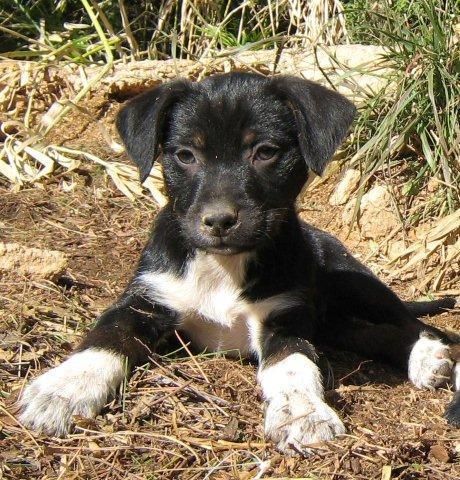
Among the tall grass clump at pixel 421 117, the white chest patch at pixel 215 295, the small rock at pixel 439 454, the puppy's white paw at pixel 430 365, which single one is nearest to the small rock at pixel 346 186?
Result: the tall grass clump at pixel 421 117

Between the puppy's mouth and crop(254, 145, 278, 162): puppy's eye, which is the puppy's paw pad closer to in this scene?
the puppy's mouth

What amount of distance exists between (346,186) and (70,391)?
3.75m

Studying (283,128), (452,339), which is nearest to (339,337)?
(452,339)

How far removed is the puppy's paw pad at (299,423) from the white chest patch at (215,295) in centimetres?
79

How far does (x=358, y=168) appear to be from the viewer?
7.28 m

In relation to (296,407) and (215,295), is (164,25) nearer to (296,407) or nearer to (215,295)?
(215,295)

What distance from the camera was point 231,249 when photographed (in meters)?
4.34

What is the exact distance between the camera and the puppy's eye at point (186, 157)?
4.60m

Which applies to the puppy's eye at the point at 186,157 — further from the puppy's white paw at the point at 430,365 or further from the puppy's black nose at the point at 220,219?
the puppy's white paw at the point at 430,365

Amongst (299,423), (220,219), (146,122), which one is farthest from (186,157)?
(299,423)

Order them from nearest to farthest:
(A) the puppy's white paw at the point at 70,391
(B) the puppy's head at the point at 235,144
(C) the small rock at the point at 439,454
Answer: (C) the small rock at the point at 439,454 → (A) the puppy's white paw at the point at 70,391 → (B) the puppy's head at the point at 235,144

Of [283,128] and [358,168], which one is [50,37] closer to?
[358,168]

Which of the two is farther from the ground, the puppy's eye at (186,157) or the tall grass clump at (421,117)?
the puppy's eye at (186,157)

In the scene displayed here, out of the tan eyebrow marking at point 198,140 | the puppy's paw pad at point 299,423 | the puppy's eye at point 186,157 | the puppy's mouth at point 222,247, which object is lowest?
the puppy's paw pad at point 299,423
